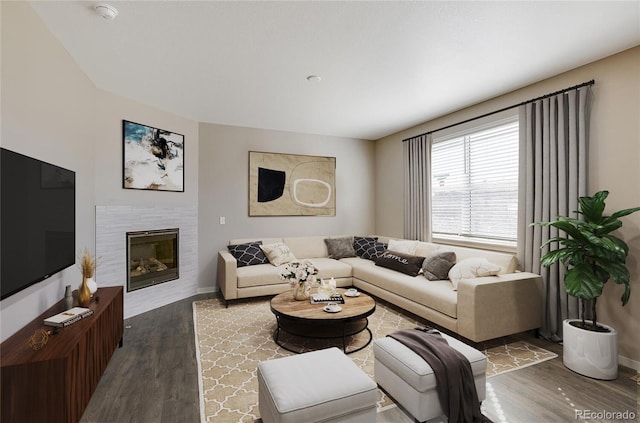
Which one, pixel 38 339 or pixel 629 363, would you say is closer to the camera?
pixel 38 339

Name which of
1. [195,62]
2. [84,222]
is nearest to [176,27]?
[195,62]

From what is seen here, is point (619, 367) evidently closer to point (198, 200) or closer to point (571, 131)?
point (571, 131)

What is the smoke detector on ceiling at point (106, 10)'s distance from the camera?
2002 mm

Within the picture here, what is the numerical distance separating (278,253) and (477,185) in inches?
116

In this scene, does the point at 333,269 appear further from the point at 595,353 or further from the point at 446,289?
the point at 595,353

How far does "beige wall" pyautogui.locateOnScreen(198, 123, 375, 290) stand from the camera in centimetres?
475

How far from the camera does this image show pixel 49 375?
5.17ft

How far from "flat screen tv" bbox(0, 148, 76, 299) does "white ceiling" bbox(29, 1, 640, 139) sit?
1135mm

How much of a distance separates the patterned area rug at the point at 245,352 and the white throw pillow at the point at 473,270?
Answer: 68cm

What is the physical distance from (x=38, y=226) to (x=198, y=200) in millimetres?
2768

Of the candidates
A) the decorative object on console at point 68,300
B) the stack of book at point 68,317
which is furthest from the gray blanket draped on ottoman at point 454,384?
the decorative object on console at point 68,300

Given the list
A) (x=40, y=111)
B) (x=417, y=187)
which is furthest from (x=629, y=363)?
(x=40, y=111)

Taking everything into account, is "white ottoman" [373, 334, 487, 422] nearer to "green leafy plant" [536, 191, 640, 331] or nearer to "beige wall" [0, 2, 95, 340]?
"green leafy plant" [536, 191, 640, 331]

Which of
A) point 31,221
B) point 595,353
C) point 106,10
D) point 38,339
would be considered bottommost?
point 595,353
